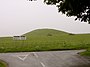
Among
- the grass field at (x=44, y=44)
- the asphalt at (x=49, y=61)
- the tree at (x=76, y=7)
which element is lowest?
the grass field at (x=44, y=44)

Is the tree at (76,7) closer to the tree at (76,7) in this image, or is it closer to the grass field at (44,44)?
the tree at (76,7)

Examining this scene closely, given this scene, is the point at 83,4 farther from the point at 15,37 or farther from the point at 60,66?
the point at 15,37

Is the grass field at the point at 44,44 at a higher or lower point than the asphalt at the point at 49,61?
lower

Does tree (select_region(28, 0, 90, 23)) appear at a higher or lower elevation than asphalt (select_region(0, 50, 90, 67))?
higher

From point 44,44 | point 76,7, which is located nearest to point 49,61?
point 76,7

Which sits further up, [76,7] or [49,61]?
[76,7]

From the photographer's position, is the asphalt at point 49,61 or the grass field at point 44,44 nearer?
the asphalt at point 49,61

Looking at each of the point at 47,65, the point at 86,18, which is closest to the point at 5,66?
the point at 47,65

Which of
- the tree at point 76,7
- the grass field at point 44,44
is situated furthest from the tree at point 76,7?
the grass field at point 44,44

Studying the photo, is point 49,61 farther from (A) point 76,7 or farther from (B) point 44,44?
(B) point 44,44

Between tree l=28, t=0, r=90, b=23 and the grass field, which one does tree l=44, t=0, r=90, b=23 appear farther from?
the grass field

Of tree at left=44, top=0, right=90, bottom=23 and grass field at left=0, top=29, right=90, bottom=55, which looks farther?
grass field at left=0, top=29, right=90, bottom=55

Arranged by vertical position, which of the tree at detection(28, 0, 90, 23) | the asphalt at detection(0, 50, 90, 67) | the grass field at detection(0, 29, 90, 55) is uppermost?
the tree at detection(28, 0, 90, 23)

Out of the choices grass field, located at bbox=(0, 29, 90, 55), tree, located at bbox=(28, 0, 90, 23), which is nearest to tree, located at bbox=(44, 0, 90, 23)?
tree, located at bbox=(28, 0, 90, 23)
